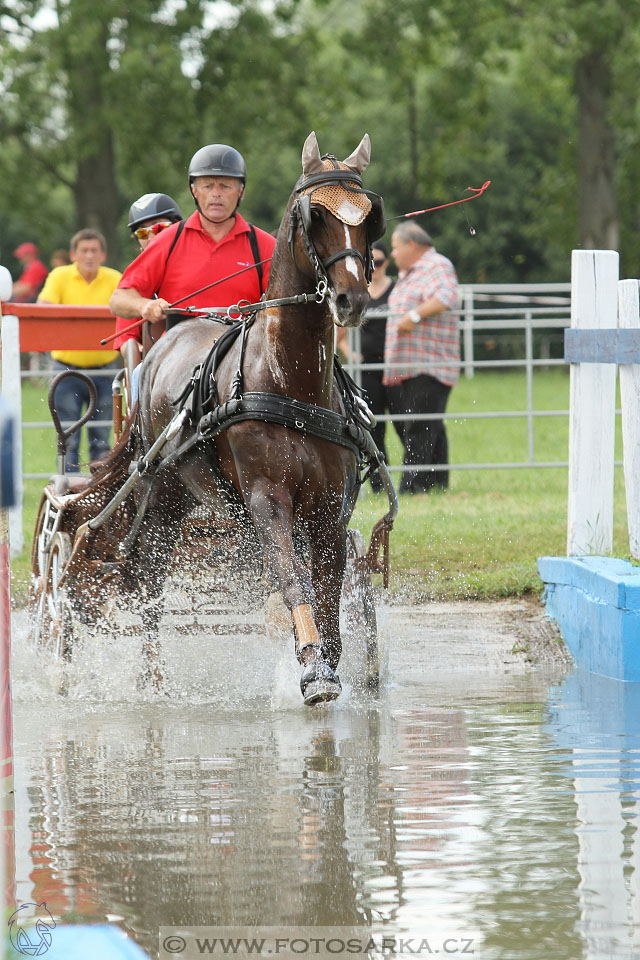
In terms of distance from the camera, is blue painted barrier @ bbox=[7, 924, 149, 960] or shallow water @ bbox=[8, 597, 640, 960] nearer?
blue painted barrier @ bbox=[7, 924, 149, 960]

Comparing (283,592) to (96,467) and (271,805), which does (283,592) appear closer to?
(271,805)

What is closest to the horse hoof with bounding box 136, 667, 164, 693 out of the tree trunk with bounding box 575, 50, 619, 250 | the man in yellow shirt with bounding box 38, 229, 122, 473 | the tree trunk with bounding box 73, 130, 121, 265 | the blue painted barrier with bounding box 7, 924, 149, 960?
the blue painted barrier with bounding box 7, 924, 149, 960

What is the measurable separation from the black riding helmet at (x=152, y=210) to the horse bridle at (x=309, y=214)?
2647 mm

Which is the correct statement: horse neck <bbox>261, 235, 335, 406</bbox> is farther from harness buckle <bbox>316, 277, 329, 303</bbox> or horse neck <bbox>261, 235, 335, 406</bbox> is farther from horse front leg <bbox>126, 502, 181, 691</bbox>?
horse front leg <bbox>126, 502, 181, 691</bbox>

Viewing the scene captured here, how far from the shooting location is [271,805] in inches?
178

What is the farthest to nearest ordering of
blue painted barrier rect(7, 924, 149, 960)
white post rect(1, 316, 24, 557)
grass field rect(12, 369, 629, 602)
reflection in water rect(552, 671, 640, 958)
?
white post rect(1, 316, 24, 557)
grass field rect(12, 369, 629, 602)
reflection in water rect(552, 671, 640, 958)
blue painted barrier rect(7, 924, 149, 960)

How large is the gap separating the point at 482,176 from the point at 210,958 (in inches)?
1621

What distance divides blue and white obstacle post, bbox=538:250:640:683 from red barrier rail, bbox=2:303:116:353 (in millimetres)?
3603

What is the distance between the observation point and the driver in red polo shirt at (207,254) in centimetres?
699

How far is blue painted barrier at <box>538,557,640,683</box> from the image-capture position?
20.5 feet

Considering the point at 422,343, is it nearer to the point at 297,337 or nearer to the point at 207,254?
the point at 207,254

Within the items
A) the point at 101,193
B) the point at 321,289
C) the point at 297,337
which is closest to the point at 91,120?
the point at 101,193

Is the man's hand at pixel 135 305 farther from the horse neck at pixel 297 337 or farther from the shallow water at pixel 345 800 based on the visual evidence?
the shallow water at pixel 345 800

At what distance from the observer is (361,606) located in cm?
664
